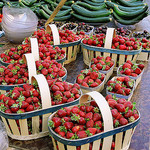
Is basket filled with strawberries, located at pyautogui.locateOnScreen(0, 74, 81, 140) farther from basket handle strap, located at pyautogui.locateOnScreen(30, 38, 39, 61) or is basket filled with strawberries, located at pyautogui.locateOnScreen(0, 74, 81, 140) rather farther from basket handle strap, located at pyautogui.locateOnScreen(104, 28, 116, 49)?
basket handle strap, located at pyautogui.locateOnScreen(104, 28, 116, 49)

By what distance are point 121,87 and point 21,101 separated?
3.30ft

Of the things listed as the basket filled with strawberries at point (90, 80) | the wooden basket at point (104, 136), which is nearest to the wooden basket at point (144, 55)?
the basket filled with strawberries at point (90, 80)

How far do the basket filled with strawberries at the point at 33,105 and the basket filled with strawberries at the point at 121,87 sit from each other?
46cm

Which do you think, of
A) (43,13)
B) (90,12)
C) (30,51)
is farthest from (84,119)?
(43,13)

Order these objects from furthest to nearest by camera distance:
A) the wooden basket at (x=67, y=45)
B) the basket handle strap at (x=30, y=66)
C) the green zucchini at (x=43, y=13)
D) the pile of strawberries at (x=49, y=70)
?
the green zucchini at (x=43, y=13), the wooden basket at (x=67, y=45), the pile of strawberries at (x=49, y=70), the basket handle strap at (x=30, y=66)

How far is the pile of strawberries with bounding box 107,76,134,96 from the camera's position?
1989 mm

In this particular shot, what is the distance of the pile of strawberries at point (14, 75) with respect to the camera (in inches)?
77.5

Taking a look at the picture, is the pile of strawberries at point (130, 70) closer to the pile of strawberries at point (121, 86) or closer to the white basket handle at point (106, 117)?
the pile of strawberries at point (121, 86)

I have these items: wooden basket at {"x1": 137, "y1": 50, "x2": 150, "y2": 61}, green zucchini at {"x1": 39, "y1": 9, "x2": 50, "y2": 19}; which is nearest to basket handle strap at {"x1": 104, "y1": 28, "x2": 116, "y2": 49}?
wooden basket at {"x1": 137, "y1": 50, "x2": 150, "y2": 61}

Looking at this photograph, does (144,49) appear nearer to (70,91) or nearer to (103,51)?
(103,51)

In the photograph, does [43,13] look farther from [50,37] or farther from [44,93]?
[44,93]

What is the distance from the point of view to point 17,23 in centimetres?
353

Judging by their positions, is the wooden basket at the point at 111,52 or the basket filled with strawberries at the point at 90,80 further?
the wooden basket at the point at 111,52

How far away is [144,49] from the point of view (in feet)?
9.80
